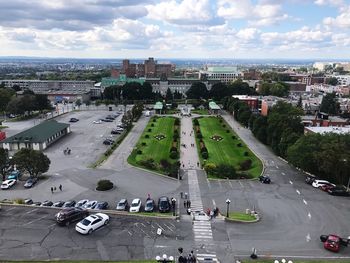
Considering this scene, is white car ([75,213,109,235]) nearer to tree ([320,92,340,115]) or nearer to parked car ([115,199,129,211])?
parked car ([115,199,129,211])

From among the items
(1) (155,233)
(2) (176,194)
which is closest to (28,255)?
(1) (155,233)

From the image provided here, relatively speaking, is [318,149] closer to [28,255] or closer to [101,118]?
[28,255]

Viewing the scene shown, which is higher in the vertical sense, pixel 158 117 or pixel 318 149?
pixel 318 149

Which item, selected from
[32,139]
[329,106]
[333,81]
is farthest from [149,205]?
[333,81]

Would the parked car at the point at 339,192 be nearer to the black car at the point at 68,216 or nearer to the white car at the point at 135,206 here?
the white car at the point at 135,206

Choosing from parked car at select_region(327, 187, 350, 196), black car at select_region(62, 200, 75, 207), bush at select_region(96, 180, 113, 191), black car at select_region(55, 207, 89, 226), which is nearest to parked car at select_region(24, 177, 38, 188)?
bush at select_region(96, 180, 113, 191)
